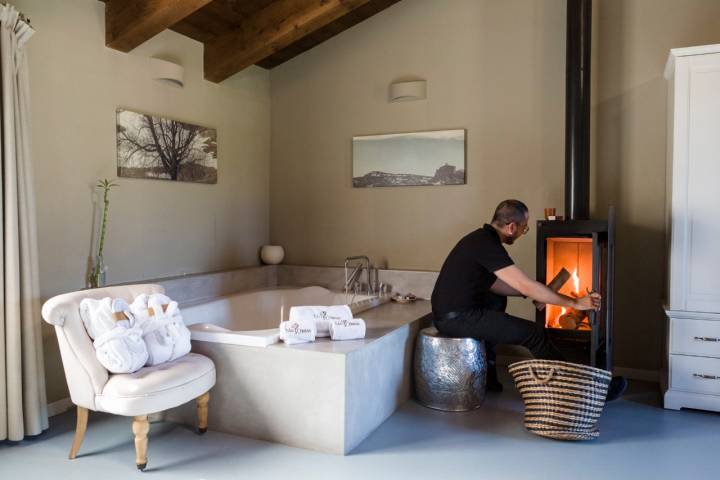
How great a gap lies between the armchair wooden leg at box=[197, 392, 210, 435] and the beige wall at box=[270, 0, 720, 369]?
2.14 metres

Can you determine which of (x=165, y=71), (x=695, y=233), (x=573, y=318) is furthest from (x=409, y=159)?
(x=695, y=233)

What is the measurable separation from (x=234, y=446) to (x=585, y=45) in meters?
3.09

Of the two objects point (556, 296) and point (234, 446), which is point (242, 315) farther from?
point (556, 296)

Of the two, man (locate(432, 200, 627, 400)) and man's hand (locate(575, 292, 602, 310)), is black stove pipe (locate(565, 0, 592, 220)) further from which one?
man's hand (locate(575, 292, 602, 310))

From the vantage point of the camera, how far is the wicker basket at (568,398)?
274 centimetres

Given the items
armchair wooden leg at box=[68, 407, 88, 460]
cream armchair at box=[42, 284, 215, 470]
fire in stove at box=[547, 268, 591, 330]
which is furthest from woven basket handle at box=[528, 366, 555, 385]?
armchair wooden leg at box=[68, 407, 88, 460]

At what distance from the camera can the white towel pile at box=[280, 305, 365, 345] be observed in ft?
9.36

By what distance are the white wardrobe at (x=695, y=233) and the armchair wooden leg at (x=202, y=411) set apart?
2517 mm

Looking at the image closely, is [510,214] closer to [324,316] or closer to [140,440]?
[324,316]

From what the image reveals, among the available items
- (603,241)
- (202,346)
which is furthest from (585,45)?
(202,346)

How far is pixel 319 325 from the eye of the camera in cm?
297

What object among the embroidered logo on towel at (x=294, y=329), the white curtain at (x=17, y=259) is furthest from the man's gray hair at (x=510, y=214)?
the white curtain at (x=17, y=259)

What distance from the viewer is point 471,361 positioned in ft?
10.5

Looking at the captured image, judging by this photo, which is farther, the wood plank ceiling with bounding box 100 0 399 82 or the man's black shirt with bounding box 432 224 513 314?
the wood plank ceiling with bounding box 100 0 399 82
